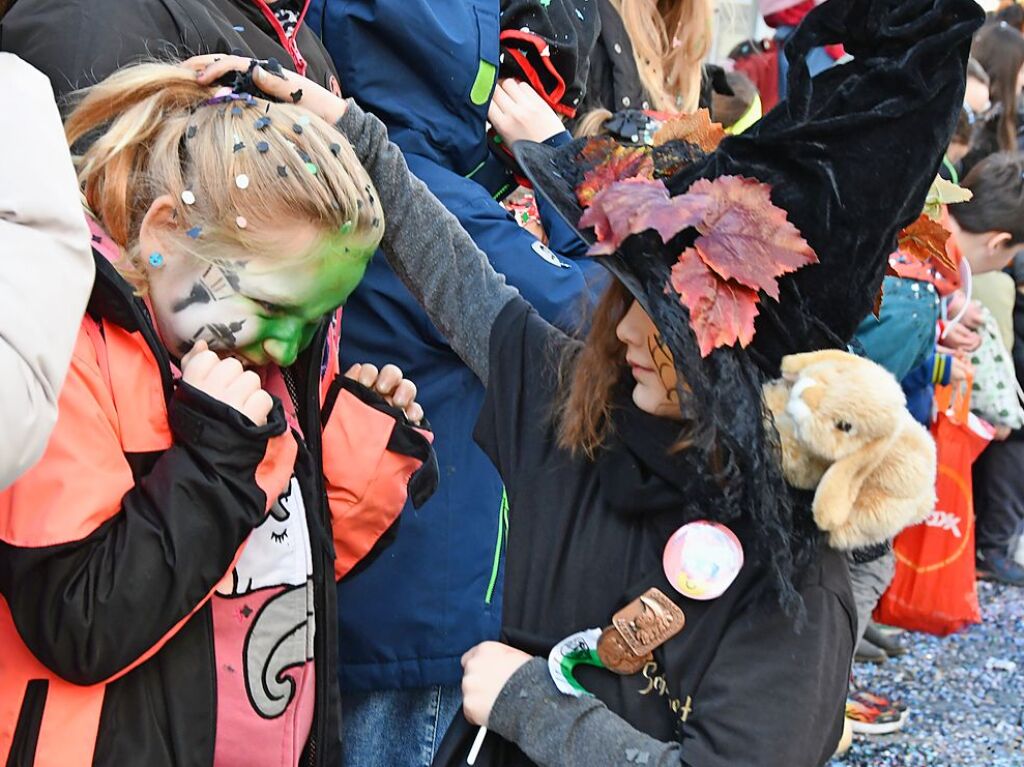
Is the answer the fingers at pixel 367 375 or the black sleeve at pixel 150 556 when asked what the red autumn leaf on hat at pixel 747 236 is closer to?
the black sleeve at pixel 150 556

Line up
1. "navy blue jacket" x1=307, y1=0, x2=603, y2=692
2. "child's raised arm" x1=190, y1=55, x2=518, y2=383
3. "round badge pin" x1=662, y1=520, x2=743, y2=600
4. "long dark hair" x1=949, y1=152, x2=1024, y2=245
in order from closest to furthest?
"round badge pin" x1=662, y1=520, x2=743, y2=600
"child's raised arm" x1=190, y1=55, x2=518, y2=383
"navy blue jacket" x1=307, y1=0, x2=603, y2=692
"long dark hair" x1=949, y1=152, x2=1024, y2=245

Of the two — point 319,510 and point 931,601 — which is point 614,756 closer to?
point 319,510

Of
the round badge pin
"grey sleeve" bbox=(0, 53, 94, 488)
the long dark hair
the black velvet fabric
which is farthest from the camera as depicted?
the long dark hair

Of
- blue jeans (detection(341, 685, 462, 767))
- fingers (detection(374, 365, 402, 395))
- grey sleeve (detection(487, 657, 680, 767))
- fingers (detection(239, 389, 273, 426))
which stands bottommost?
blue jeans (detection(341, 685, 462, 767))

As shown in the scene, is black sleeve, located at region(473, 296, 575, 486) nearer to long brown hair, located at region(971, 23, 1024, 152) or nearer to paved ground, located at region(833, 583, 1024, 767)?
paved ground, located at region(833, 583, 1024, 767)

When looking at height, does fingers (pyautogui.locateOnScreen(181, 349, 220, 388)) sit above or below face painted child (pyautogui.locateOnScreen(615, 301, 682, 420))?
above

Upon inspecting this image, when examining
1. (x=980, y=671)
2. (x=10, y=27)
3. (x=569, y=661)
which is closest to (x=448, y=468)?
(x=569, y=661)

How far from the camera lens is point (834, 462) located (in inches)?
55.7

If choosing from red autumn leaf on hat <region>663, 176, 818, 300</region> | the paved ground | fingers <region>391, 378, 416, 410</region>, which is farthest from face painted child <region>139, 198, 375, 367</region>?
the paved ground

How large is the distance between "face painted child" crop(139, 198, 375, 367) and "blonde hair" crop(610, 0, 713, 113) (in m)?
1.40

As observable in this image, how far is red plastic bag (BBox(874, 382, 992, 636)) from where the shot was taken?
14.7 feet

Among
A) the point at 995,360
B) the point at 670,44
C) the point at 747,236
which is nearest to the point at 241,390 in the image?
the point at 747,236

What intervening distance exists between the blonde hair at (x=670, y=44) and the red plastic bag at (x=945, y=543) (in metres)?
2.06

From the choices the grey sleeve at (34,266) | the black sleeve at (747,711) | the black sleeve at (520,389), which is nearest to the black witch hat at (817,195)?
the black sleeve at (747,711)
